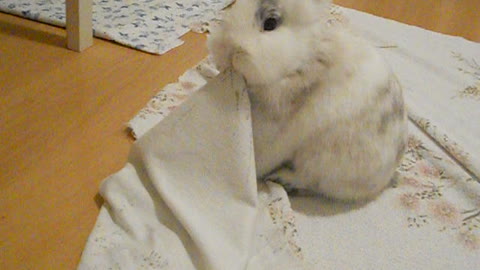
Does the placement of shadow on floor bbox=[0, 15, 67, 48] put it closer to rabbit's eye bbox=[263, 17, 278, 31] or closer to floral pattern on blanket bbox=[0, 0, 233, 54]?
floral pattern on blanket bbox=[0, 0, 233, 54]

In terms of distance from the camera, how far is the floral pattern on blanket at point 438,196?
1033 mm

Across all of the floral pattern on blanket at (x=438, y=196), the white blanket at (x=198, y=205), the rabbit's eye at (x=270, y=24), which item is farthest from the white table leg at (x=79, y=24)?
the floral pattern on blanket at (x=438, y=196)

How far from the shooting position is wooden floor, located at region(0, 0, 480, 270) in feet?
3.06

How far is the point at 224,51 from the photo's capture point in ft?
2.84

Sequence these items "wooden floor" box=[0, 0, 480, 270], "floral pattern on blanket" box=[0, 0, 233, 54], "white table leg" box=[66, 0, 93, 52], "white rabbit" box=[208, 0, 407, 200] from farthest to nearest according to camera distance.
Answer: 1. "floral pattern on blanket" box=[0, 0, 233, 54]
2. "white table leg" box=[66, 0, 93, 52]
3. "wooden floor" box=[0, 0, 480, 270]
4. "white rabbit" box=[208, 0, 407, 200]

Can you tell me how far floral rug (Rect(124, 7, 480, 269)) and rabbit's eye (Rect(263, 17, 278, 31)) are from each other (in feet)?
1.21

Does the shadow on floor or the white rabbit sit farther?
the shadow on floor

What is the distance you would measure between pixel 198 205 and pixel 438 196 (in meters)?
0.53

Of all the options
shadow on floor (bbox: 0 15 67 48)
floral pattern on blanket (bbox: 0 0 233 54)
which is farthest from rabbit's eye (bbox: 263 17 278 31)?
shadow on floor (bbox: 0 15 67 48)

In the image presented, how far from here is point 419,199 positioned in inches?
42.9

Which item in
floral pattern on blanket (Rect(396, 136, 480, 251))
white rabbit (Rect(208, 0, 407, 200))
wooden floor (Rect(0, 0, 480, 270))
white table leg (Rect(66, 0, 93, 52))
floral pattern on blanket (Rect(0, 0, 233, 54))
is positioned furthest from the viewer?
floral pattern on blanket (Rect(0, 0, 233, 54))

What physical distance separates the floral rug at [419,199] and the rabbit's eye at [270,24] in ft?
1.21

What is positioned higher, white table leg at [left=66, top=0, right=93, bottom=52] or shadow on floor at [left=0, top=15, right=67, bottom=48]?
white table leg at [left=66, top=0, right=93, bottom=52]

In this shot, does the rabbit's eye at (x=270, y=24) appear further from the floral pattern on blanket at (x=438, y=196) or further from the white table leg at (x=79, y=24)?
the white table leg at (x=79, y=24)
